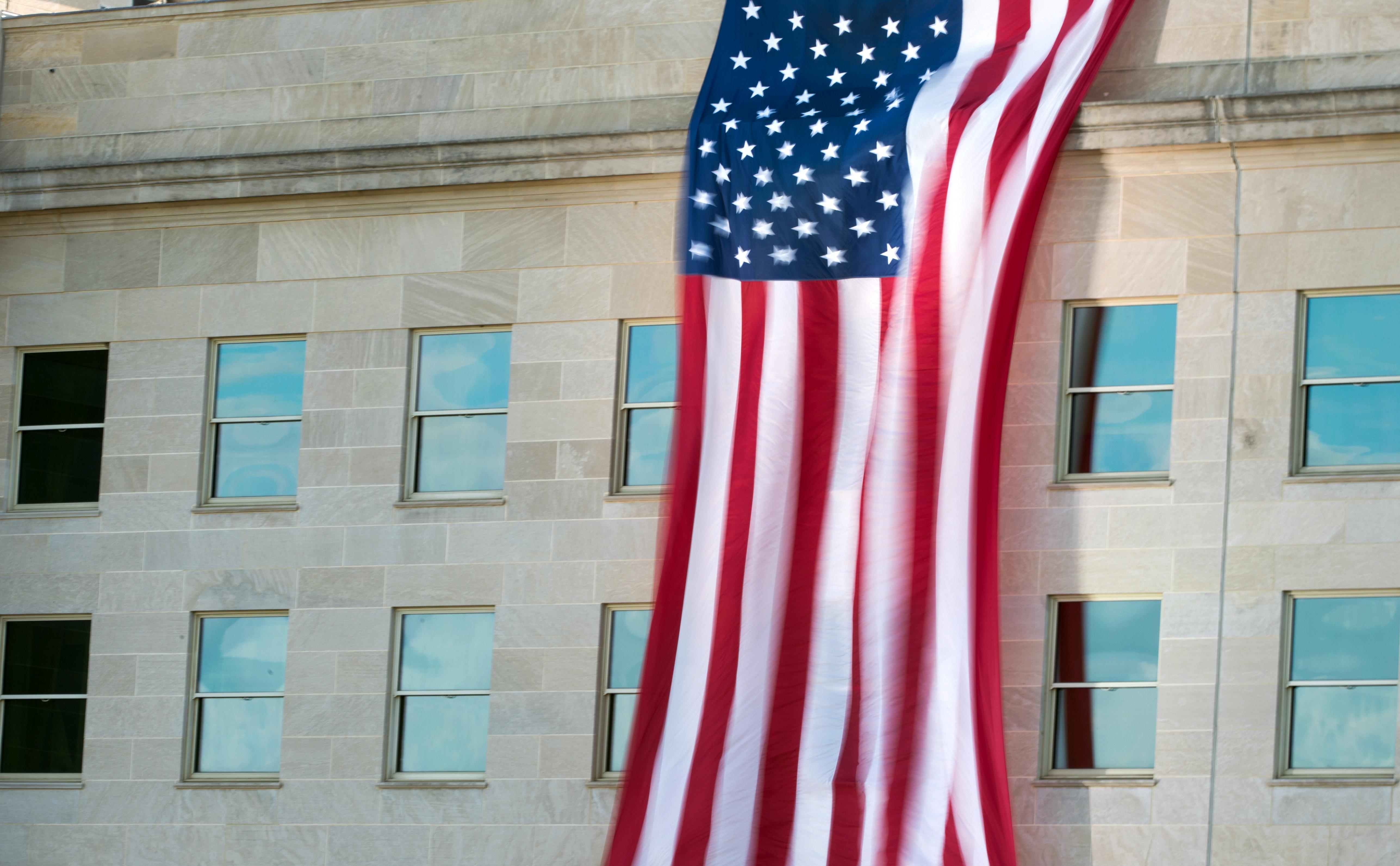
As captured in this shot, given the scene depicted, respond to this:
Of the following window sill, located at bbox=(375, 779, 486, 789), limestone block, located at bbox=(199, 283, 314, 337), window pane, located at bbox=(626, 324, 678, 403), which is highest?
limestone block, located at bbox=(199, 283, 314, 337)

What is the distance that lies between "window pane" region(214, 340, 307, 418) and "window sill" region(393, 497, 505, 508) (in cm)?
177

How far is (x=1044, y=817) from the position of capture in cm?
2162

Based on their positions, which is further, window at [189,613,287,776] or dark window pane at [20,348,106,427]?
dark window pane at [20,348,106,427]

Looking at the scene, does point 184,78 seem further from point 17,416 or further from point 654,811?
point 654,811

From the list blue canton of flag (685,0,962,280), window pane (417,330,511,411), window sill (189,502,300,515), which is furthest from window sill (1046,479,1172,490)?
window sill (189,502,300,515)

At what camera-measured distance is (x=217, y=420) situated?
25.5 meters

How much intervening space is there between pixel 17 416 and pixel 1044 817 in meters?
12.4

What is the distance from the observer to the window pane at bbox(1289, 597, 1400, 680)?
21125 millimetres

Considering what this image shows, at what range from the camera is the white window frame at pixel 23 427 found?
25875 mm

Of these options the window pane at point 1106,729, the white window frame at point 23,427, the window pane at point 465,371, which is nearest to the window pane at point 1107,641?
the window pane at point 1106,729

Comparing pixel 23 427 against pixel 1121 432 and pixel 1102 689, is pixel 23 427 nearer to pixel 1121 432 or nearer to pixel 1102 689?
pixel 1121 432

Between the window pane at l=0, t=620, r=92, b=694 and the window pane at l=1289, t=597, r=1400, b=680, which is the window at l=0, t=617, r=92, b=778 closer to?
the window pane at l=0, t=620, r=92, b=694

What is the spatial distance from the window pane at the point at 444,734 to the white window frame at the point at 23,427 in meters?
4.65

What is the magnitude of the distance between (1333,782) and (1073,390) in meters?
4.42
